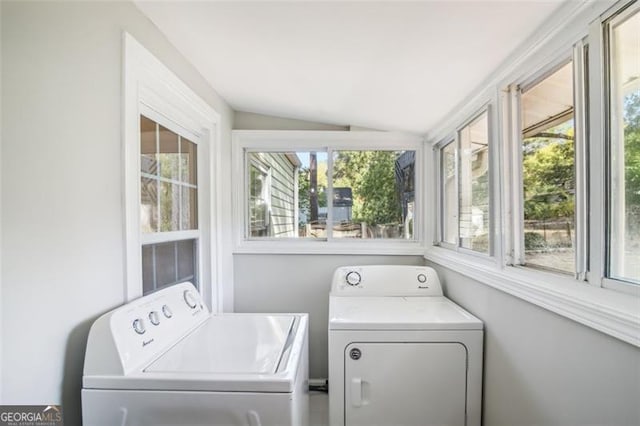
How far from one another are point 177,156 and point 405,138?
5.33 ft

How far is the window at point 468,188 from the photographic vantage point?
160 cm

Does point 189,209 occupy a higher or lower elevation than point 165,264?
higher

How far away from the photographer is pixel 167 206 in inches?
65.2

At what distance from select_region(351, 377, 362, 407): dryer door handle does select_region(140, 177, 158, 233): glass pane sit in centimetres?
124

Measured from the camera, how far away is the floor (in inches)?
77.9

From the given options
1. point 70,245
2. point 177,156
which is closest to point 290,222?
Result: point 177,156

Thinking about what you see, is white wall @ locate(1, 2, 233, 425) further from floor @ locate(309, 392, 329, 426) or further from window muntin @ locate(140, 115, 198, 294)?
floor @ locate(309, 392, 329, 426)

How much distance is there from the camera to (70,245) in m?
0.94

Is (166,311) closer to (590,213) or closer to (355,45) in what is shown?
(355,45)

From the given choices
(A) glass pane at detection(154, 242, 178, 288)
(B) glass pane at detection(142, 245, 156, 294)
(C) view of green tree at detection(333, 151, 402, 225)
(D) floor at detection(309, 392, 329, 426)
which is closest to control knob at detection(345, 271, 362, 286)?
(C) view of green tree at detection(333, 151, 402, 225)

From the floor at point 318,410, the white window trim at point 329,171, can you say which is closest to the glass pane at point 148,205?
the white window trim at point 329,171

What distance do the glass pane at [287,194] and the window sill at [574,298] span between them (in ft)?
4.36

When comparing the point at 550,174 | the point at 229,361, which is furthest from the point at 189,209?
the point at 550,174

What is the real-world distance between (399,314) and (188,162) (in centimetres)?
153
